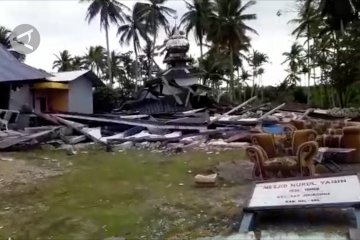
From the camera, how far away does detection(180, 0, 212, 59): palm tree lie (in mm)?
43125

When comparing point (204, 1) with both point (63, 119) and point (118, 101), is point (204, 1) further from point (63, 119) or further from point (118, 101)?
point (63, 119)

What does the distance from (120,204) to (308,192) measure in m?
2.96

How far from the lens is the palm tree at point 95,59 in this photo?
51.2 metres

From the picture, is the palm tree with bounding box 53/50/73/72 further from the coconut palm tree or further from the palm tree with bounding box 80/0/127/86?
the coconut palm tree

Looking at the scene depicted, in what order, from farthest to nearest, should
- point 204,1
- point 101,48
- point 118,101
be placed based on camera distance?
point 101,48 < point 204,1 < point 118,101

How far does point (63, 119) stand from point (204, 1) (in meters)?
29.2

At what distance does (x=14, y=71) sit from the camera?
768 inches

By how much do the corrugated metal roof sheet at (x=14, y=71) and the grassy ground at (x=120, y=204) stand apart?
888 centimetres

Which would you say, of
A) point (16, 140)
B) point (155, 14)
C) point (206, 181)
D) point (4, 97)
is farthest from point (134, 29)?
point (206, 181)

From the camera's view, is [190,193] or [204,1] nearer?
[190,193]

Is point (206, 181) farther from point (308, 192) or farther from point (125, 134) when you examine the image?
point (125, 134)

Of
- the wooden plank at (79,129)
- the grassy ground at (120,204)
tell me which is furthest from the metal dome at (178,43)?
the grassy ground at (120,204)

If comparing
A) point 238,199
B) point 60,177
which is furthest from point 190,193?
point 60,177

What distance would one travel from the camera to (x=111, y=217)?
21.1 ft
